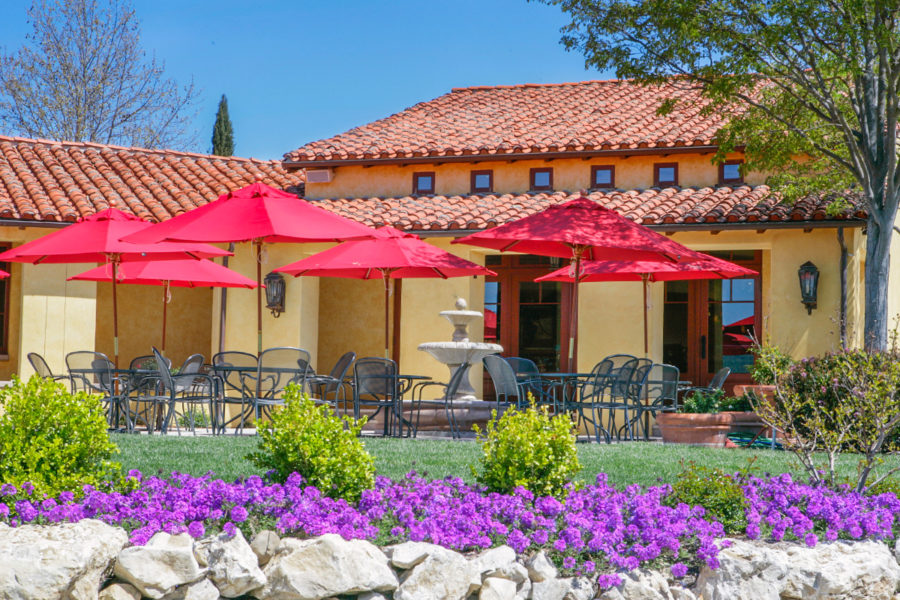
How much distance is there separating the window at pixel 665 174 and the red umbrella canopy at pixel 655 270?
3.17 meters

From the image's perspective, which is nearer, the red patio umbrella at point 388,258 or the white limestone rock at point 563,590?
the white limestone rock at point 563,590

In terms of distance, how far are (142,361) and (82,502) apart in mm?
7784

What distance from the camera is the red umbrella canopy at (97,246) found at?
30.9 ft

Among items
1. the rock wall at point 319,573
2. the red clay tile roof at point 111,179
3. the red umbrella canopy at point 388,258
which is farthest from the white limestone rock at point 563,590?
the red clay tile roof at point 111,179

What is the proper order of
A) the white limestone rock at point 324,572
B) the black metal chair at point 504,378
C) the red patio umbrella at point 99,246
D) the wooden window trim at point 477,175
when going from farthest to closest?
1. the wooden window trim at point 477,175
2. the red patio umbrella at point 99,246
3. the black metal chair at point 504,378
4. the white limestone rock at point 324,572

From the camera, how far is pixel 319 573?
4609 mm

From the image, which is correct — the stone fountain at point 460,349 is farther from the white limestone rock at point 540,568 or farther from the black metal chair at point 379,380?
the white limestone rock at point 540,568

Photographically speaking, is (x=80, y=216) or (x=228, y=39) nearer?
(x=80, y=216)

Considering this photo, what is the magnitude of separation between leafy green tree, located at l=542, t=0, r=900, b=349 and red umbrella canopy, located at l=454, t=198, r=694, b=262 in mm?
2414

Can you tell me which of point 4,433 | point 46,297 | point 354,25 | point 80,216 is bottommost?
point 4,433

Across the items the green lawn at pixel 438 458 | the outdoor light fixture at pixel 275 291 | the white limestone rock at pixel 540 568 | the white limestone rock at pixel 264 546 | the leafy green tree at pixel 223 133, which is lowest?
the white limestone rock at pixel 540 568

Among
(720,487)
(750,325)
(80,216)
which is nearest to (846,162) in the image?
(750,325)

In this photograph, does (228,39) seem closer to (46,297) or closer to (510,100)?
(510,100)

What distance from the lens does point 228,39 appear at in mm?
22766
